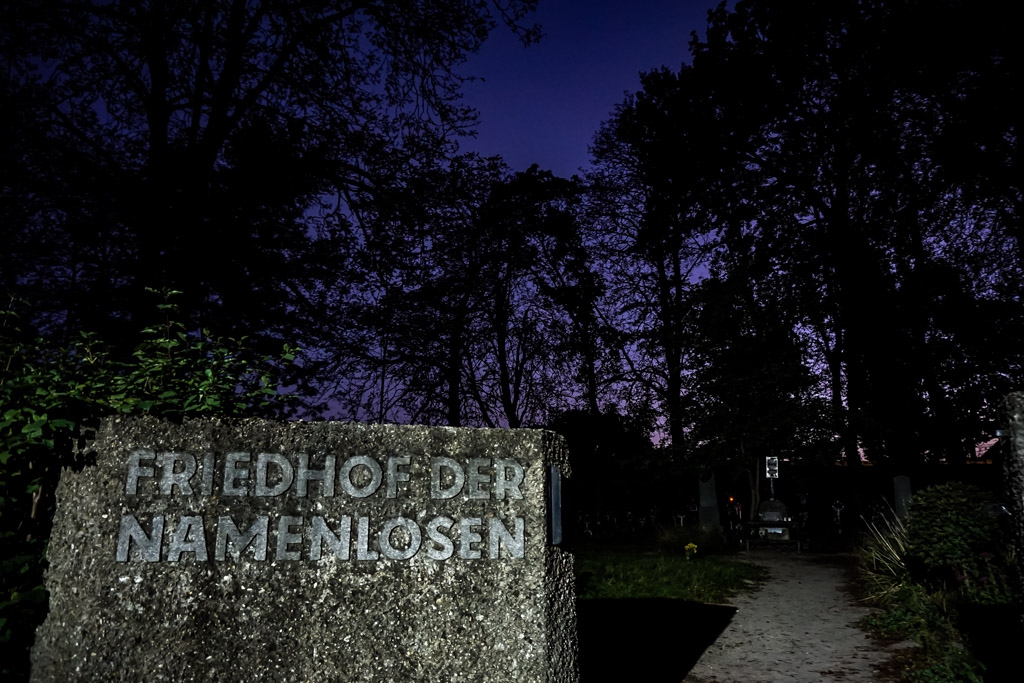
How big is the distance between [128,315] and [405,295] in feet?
19.0

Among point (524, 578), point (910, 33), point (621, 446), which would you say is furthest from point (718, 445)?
point (524, 578)

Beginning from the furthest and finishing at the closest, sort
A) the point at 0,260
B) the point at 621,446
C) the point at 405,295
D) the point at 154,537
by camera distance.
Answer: the point at 621,446 < the point at 405,295 < the point at 0,260 < the point at 154,537

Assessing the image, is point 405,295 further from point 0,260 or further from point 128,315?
point 0,260

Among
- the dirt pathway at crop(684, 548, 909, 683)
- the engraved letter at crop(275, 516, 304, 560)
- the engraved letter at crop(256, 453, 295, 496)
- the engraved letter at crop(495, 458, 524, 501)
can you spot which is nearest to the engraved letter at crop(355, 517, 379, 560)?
the engraved letter at crop(275, 516, 304, 560)

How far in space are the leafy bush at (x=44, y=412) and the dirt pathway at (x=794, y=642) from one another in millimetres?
4317

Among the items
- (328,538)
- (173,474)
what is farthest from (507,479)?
(173,474)

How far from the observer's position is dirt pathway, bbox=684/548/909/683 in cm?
565

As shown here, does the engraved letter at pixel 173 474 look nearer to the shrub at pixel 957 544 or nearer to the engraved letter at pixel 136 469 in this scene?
the engraved letter at pixel 136 469

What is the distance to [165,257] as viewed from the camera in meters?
9.86

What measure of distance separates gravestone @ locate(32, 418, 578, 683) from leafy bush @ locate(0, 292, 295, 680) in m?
0.14

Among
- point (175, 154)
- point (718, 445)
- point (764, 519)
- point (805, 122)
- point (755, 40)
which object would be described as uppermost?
point (755, 40)

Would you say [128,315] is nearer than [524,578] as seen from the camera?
No

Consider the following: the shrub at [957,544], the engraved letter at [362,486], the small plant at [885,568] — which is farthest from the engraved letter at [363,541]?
the small plant at [885,568]

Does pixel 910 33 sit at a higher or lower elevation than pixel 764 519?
higher
